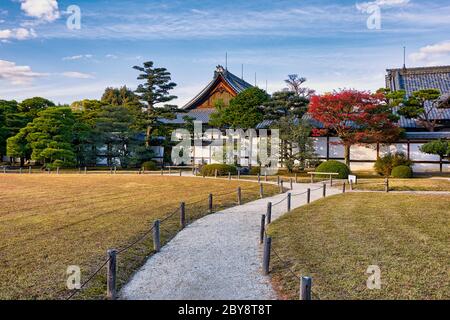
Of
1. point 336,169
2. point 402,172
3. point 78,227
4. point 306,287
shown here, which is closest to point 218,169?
point 336,169

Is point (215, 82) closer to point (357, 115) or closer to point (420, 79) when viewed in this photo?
point (357, 115)

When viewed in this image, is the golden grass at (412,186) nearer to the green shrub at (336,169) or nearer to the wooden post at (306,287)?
the green shrub at (336,169)

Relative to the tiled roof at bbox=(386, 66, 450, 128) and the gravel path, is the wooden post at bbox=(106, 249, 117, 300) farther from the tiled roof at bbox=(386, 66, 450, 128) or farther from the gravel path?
the tiled roof at bbox=(386, 66, 450, 128)

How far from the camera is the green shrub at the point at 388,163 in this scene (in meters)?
28.8

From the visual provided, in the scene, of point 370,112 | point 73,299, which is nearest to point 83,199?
point 73,299

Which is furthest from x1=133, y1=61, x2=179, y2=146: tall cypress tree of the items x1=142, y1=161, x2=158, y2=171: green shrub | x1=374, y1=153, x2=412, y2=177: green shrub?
x1=374, y1=153, x2=412, y2=177: green shrub

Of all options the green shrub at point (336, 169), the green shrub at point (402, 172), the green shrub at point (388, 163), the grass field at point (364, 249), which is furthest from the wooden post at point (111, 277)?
the green shrub at point (388, 163)

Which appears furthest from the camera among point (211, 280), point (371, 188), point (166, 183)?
point (166, 183)

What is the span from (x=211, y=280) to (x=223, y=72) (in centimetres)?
3437

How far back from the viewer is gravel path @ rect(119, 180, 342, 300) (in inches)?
268

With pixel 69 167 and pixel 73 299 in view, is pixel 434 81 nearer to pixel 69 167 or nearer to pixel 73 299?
→ pixel 69 167

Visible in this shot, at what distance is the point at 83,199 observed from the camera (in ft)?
60.0

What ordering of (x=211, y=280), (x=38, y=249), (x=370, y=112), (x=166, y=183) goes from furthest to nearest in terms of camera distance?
(x=370, y=112)
(x=166, y=183)
(x=38, y=249)
(x=211, y=280)

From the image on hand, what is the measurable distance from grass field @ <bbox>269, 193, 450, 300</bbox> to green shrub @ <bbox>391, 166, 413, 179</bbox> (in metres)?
12.4
